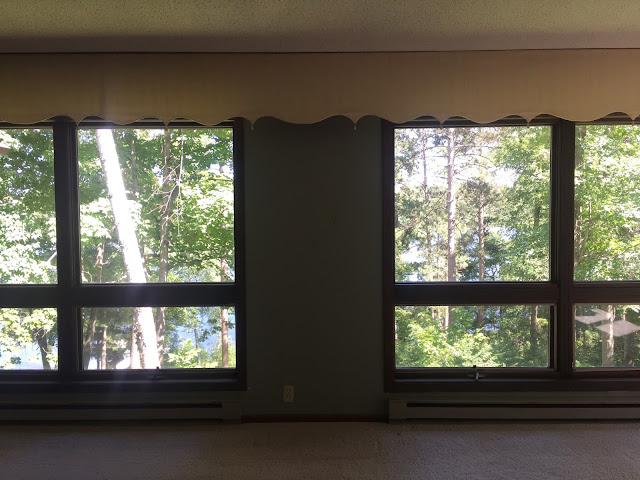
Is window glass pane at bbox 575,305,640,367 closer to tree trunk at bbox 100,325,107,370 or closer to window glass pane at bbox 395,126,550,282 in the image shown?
window glass pane at bbox 395,126,550,282

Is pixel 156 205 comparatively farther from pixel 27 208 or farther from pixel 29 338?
pixel 29 338

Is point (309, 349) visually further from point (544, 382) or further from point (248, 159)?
point (544, 382)

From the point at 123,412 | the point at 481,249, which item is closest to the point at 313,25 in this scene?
the point at 481,249

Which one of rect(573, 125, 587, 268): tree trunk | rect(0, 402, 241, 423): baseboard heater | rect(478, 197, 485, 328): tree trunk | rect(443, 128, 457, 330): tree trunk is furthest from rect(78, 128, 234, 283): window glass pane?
rect(573, 125, 587, 268): tree trunk

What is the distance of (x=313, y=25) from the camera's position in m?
2.31

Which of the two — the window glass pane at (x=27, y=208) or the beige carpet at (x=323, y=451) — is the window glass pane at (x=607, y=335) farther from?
the window glass pane at (x=27, y=208)

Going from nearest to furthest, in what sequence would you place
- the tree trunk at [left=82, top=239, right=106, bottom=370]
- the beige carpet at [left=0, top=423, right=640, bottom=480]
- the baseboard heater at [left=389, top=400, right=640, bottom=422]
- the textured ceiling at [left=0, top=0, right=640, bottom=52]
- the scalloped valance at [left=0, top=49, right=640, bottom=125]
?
the textured ceiling at [left=0, top=0, right=640, bottom=52] < the beige carpet at [left=0, top=423, right=640, bottom=480] < the scalloped valance at [left=0, top=49, right=640, bottom=125] < the baseboard heater at [left=389, top=400, right=640, bottom=422] < the tree trunk at [left=82, top=239, right=106, bottom=370]

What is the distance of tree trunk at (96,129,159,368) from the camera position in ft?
9.38

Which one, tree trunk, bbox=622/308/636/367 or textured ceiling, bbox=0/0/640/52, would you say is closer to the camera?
textured ceiling, bbox=0/0/640/52

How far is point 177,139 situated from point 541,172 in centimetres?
253

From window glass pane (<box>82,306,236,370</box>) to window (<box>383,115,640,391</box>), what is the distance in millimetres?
1160

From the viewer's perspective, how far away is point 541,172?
2883 millimetres

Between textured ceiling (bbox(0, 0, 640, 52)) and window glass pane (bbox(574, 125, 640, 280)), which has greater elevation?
textured ceiling (bbox(0, 0, 640, 52))

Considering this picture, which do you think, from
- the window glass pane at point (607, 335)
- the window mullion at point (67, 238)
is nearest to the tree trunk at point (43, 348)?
the window mullion at point (67, 238)
